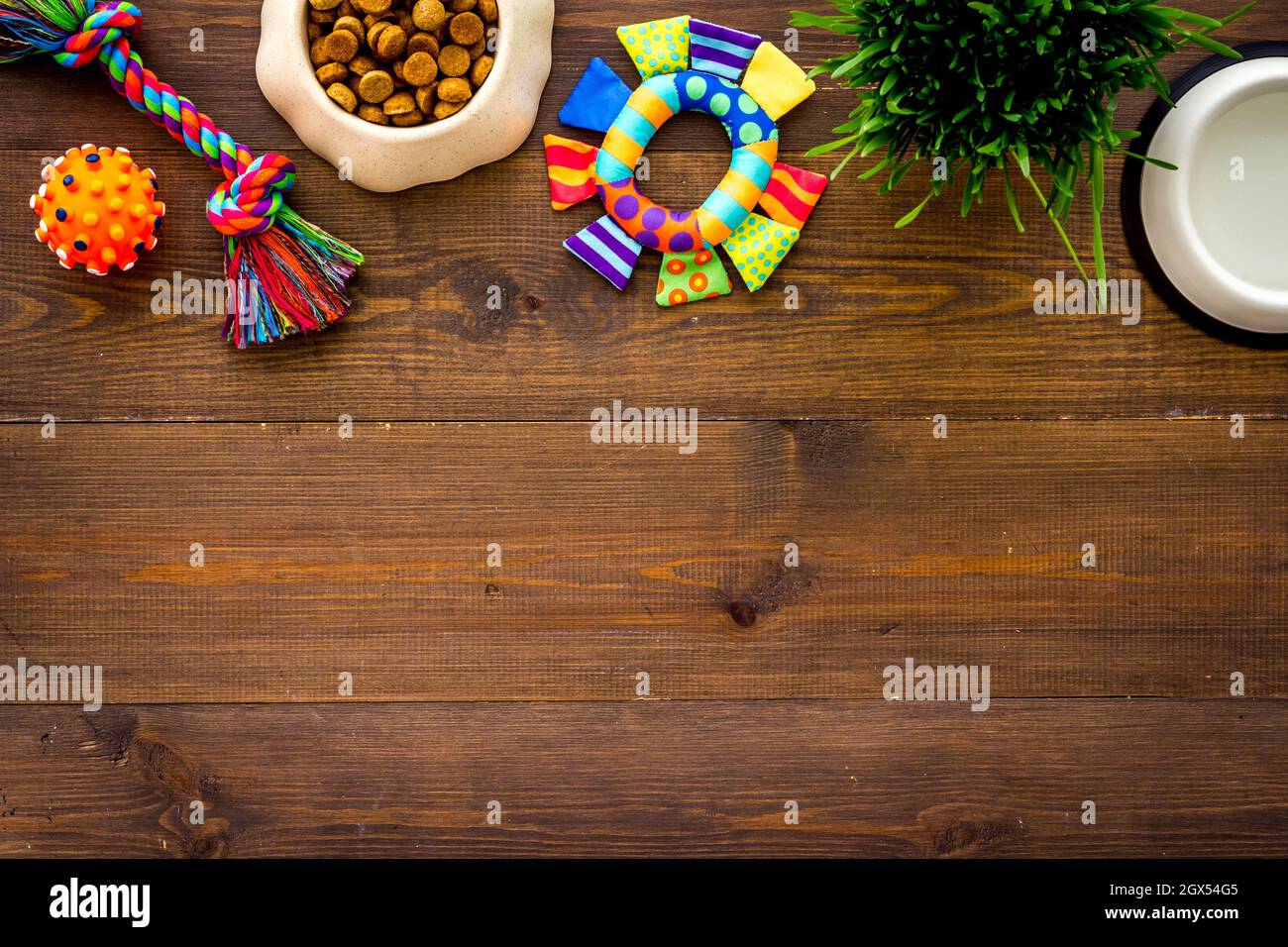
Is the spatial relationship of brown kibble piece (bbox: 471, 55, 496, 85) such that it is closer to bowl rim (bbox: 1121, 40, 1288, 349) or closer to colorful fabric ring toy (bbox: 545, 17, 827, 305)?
colorful fabric ring toy (bbox: 545, 17, 827, 305)

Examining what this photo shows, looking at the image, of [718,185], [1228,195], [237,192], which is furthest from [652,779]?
[1228,195]

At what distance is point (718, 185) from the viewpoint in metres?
0.99

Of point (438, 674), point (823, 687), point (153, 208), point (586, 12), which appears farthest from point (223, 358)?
point (823, 687)

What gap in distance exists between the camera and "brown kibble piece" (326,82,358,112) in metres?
0.92

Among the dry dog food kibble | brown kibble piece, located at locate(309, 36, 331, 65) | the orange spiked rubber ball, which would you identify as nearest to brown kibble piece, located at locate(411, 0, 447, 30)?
the dry dog food kibble

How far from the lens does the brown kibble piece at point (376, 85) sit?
3.00 ft

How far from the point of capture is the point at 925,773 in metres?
1.03

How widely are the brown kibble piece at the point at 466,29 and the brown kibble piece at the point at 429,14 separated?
1 cm

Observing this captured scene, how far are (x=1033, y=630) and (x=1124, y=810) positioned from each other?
24 cm

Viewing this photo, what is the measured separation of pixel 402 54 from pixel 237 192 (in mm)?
231

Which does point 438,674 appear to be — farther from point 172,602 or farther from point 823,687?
point 823,687

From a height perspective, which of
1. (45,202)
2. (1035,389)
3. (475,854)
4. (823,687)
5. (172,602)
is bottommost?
(475,854)

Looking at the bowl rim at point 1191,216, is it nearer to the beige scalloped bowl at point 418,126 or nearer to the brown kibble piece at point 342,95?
the beige scalloped bowl at point 418,126

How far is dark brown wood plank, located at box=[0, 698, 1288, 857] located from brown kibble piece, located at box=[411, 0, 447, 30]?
0.76 m
